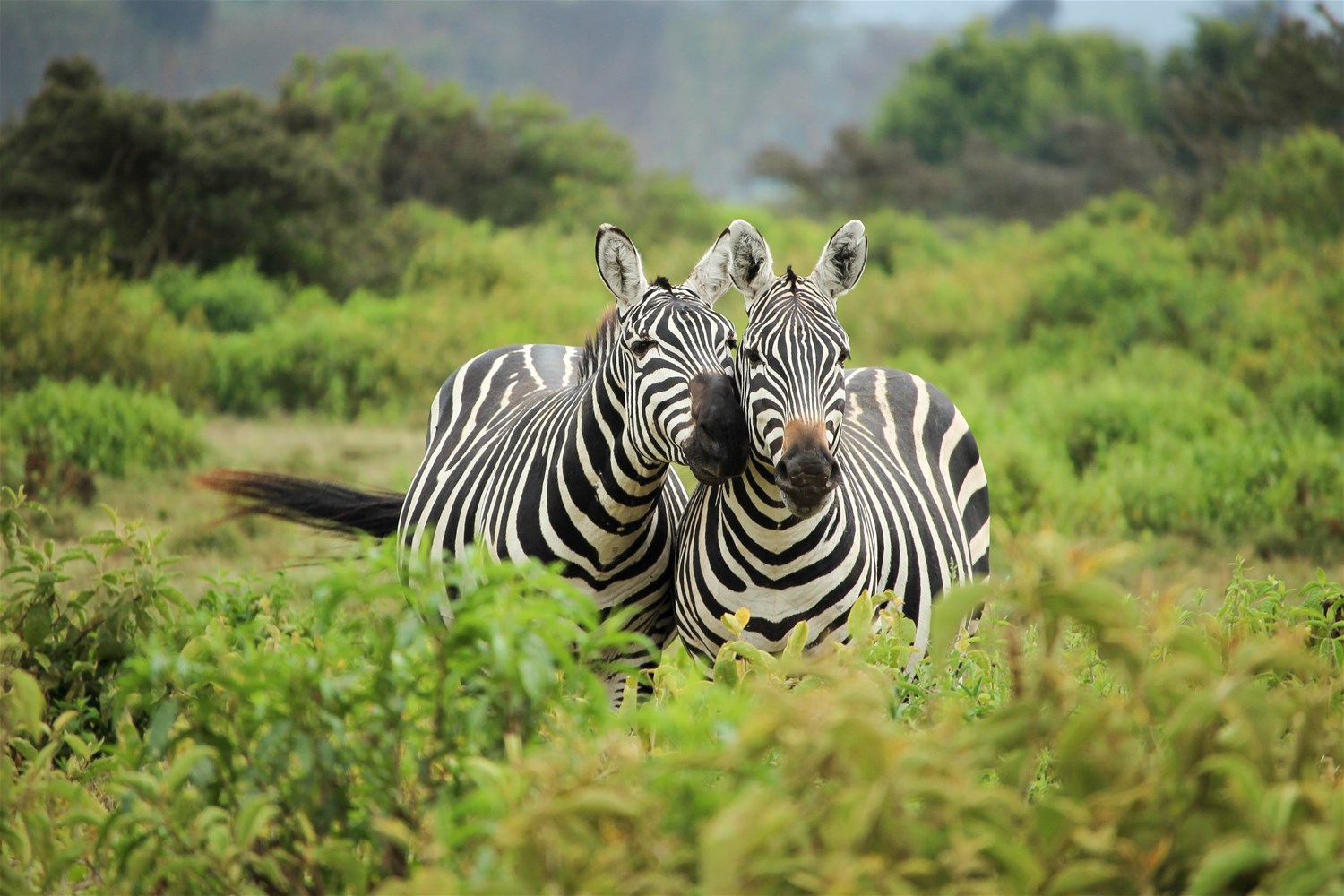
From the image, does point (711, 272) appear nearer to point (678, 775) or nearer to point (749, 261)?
point (749, 261)

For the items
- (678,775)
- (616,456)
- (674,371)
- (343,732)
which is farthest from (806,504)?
(343,732)

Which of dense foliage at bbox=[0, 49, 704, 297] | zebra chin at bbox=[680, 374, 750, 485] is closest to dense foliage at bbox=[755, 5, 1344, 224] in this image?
dense foliage at bbox=[0, 49, 704, 297]

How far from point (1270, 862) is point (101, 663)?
3.48m

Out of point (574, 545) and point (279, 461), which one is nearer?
point (574, 545)

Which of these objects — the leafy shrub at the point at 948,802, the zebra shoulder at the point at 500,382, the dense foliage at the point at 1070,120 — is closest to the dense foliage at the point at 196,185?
the zebra shoulder at the point at 500,382

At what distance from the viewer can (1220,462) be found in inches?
299

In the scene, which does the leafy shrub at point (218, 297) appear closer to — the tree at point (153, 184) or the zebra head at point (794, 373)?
the tree at point (153, 184)

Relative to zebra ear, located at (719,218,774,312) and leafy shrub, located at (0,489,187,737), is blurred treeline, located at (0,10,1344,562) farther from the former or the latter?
zebra ear, located at (719,218,774,312)

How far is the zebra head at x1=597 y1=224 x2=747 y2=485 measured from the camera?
304cm

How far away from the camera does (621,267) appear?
3490 millimetres

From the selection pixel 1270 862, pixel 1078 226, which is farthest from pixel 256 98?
pixel 1270 862

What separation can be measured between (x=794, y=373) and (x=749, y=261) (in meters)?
Answer: 0.59

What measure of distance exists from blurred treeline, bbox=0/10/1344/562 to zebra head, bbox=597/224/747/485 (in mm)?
4132

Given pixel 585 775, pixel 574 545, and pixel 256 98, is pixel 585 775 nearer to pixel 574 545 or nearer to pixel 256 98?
pixel 574 545
